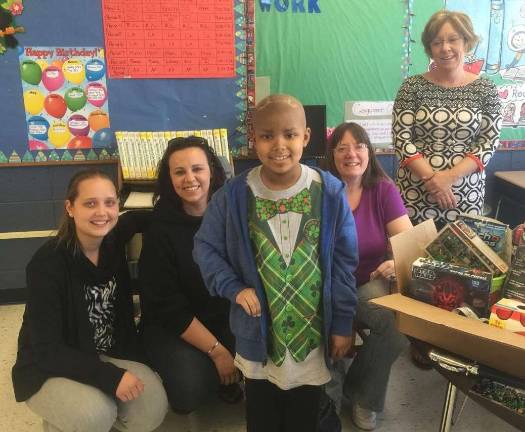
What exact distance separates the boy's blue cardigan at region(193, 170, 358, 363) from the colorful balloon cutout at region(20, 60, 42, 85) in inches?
70.2

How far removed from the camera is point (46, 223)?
2.71 metres

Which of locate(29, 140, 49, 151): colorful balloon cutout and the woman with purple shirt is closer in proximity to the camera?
the woman with purple shirt

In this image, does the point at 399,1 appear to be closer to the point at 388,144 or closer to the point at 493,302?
the point at 388,144

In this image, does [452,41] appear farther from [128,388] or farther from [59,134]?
[59,134]

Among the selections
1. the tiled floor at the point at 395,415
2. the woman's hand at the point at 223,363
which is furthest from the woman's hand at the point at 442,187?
the woman's hand at the point at 223,363

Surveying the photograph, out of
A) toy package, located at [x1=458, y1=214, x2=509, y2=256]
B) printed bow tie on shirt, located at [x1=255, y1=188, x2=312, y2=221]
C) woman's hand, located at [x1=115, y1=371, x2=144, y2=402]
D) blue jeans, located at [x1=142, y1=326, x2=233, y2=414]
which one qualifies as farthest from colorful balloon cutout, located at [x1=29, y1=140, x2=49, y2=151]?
toy package, located at [x1=458, y1=214, x2=509, y2=256]

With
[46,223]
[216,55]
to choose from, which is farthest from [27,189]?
[216,55]

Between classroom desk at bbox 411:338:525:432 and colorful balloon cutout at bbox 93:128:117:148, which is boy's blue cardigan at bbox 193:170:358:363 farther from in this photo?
colorful balloon cutout at bbox 93:128:117:148

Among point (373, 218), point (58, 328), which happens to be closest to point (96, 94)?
point (58, 328)

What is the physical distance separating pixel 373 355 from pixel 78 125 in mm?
1936

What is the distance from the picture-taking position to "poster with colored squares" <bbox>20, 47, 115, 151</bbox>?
250 centimetres

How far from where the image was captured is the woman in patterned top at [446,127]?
1.97 metres

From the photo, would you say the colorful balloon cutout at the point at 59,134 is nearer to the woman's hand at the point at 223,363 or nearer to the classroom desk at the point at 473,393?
the woman's hand at the point at 223,363

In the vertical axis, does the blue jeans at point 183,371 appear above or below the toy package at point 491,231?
below
